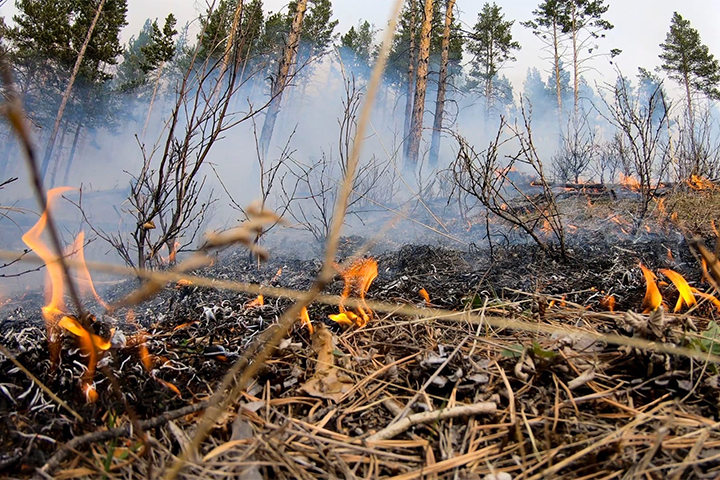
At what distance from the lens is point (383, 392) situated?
133cm

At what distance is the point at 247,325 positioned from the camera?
5.85 ft

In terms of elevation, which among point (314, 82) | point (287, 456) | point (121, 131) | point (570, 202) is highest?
point (314, 82)

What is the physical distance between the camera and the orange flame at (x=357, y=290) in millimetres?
1795

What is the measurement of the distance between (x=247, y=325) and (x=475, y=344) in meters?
1.04

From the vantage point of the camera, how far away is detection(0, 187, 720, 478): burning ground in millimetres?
980

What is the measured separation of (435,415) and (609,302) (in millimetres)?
1399

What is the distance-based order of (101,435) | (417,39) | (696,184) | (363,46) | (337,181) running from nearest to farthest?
→ (101,435), (337,181), (696,184), (417,39), (363,46)

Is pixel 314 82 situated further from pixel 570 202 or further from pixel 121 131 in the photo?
pixel 570 202

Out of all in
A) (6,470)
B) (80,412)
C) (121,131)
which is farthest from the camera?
(121,131)

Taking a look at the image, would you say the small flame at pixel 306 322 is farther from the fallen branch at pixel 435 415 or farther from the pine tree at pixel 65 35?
the pine tree at pixel 65 35

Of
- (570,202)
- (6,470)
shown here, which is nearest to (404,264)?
(6,470)

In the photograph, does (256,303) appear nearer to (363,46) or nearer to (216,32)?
(216,32)

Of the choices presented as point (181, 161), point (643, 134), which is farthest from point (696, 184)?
point (181, 161)

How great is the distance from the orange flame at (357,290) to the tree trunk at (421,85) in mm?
9233
